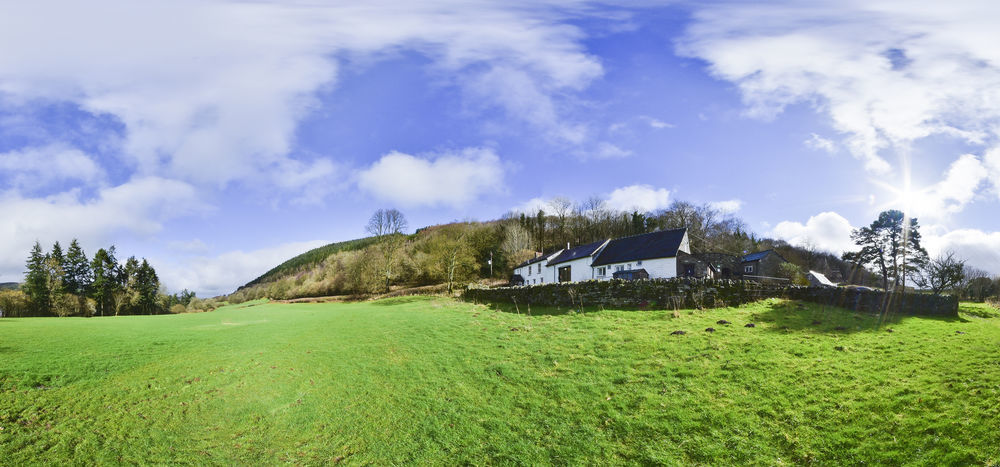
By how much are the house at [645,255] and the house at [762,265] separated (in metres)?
13.2

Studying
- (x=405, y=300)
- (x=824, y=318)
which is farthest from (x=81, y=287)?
(x=824, y=318)

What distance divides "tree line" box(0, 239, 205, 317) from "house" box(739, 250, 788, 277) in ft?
265

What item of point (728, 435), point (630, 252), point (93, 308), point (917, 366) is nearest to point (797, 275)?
point (630, 252)

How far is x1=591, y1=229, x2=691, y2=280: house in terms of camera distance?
36.6 m

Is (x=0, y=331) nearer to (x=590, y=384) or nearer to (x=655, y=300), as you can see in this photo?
(x=590, y=384)

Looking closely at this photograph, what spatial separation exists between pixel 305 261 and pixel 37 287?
3736 inches

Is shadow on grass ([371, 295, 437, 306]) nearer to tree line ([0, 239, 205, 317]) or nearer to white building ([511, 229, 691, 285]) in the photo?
white building ([511, 229, 691, 285])

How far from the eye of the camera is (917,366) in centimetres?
1138

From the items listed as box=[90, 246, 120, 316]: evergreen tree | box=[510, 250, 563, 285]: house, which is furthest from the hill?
box=[510, 250, 563, 285]: house

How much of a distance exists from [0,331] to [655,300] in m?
29.7

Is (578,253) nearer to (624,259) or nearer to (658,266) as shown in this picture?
(624,259)

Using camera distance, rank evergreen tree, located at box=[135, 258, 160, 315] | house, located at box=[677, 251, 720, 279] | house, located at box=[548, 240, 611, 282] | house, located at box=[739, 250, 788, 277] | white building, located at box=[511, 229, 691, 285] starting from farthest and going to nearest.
Result: evergreen tree, located at box=[135, 258, 160, 315] < house, located at box=[739, 250, 788, 277] < house, located at box=[548, 240, 611, 282] < white building, located at box=[511, 229, 691, 285] < house, located at box=[677, 251, 720, 279]

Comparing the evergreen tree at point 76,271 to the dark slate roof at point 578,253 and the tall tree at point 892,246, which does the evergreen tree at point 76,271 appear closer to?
the dark slate roof at point 578,253

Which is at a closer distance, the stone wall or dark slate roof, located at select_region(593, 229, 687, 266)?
the stone wall
